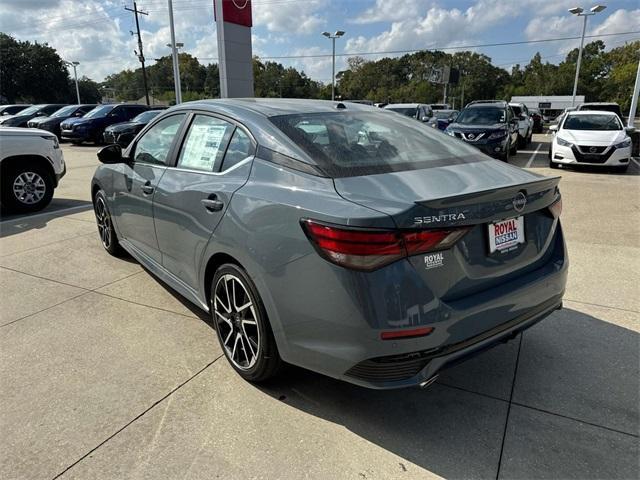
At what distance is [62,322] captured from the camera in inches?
143

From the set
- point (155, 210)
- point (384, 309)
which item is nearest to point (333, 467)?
point (384, 309)

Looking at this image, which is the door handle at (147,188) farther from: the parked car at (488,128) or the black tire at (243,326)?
the parked car at (488,128)

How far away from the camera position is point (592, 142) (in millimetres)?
11039

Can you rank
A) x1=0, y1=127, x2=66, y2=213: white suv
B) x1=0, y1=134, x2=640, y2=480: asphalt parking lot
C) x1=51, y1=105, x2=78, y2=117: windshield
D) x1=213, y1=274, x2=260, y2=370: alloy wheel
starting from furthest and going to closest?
1. x1=51, y1=105, x2=78, y2=117: windshield
2. x1=0, y1=127, x2=66, y2=213: white suv
3. x1=213, y1=274, x2=260, y2=370: alloy wheel
4. x1=0, y1=134, x2=640, y2=480: asphalt parking lot

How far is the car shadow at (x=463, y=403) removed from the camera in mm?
2230

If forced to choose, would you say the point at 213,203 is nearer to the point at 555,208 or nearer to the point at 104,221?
the point at 555,208

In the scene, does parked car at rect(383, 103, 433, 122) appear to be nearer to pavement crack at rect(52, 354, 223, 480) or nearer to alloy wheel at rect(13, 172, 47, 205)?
alloy wheel at rect(13, 172, 47, 205)

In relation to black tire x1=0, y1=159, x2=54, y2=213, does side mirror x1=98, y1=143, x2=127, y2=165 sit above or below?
Answer: above

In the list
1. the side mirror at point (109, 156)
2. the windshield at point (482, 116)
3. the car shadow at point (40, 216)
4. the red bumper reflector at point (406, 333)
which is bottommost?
the car shadow at point (40, 216)

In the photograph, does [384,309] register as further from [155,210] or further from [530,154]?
[530,154]

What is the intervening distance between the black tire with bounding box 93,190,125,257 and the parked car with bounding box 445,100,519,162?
9279mm

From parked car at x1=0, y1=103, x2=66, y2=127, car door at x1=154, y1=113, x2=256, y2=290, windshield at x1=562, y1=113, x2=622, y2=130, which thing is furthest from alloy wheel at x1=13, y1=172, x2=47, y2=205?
parked car at x1=0, y1=103, x2=66, y2=127

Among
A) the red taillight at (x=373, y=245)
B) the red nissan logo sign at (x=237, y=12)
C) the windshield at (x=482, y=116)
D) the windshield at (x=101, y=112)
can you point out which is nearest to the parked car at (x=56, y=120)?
the windshield at (x=101, y=112)

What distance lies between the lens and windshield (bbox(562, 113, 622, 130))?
39.5 ft
